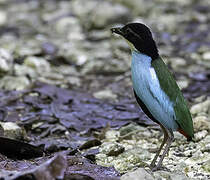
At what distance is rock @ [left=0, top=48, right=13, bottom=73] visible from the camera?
6.71 m

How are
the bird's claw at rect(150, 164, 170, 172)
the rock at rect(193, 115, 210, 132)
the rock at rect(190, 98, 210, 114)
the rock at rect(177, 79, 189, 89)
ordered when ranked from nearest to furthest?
the bird's claw at rect(150, 164, 170, 172) → the rock at rect(193, 115, 210, 132) → the rock at rect(190, 98, 210, 114) → the rock at rect(177, 79, 189, 89)

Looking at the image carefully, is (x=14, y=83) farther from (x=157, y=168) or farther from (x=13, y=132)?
(x=157, y=168)

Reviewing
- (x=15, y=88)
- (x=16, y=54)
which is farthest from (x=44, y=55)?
(x=15, y=88)

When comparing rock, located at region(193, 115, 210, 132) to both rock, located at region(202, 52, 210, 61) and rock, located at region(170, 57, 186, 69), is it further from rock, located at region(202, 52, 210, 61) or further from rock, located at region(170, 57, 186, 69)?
rock, located at region(202, 52, 210, 61)

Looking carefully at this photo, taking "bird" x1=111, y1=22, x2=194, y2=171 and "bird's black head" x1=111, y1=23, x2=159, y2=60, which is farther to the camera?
"bird's black head" x1=111, y1=23, x2=159, y2=60

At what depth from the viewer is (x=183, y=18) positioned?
9961 millimetres

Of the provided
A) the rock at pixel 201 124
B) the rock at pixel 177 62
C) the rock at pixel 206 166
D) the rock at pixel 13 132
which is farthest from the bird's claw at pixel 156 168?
the rock at pixel 177 62

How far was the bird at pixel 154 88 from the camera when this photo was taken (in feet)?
12.9

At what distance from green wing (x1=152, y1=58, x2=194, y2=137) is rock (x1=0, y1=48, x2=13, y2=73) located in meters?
3.24

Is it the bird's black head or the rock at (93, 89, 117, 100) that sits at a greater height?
the bird's black head

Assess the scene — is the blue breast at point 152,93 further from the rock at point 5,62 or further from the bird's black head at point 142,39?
the rock at point 5,62

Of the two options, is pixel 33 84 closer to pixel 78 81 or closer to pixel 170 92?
pixel 78 81

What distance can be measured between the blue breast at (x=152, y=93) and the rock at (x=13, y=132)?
57.1 inches

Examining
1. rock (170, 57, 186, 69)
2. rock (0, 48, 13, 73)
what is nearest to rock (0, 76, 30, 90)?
rock (0, 48, 13, 73)
